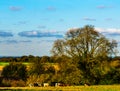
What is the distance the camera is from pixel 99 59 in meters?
69.5

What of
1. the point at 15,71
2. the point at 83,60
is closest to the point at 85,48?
the point at 83,60

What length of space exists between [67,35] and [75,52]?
3.50 m

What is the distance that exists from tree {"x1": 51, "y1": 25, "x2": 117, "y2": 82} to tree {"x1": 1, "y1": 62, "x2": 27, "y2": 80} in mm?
11611

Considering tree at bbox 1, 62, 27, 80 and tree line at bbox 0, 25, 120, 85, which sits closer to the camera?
tree line at bbox 0, 25, 120, 85

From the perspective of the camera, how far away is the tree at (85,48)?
69.1m

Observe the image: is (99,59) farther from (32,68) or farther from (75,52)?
(32,68)

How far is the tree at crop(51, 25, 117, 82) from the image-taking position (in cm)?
6906

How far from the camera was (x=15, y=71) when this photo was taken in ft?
264

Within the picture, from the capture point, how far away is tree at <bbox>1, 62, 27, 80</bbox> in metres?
78.1

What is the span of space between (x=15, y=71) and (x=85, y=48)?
1783 cm

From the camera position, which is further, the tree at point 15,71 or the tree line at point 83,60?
the tree at point 15,71

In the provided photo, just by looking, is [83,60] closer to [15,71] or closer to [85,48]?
[85,48]

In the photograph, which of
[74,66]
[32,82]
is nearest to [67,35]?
[74,66]

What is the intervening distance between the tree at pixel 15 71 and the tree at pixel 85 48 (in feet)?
38.1
